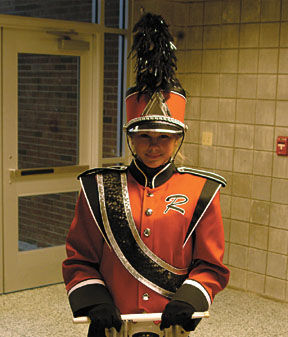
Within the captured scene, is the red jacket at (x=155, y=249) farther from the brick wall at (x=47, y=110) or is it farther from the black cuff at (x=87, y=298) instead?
the brick wall at (x=47, y=110)

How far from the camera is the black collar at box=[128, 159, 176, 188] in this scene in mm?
1728

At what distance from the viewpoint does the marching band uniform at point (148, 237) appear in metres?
1.66

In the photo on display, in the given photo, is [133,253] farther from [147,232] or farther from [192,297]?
[192,297]

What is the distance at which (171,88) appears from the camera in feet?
5.54

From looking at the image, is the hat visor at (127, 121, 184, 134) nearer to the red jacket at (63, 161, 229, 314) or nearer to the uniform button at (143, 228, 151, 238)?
the red jacket at (63, 161, 229, 314)

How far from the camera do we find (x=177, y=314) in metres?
1.52

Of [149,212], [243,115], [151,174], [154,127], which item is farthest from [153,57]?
[243,115]

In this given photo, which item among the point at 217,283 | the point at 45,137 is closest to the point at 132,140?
the point at 217,283

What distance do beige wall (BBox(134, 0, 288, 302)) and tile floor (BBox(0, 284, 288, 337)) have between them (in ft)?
0.58

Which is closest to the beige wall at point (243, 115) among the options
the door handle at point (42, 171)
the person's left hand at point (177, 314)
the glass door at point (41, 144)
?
the glass door at point (41, 144)

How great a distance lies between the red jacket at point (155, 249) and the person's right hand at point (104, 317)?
0.18 feet

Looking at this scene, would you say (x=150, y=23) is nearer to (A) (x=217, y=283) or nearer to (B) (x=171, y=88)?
(B) (x=171, y=88)

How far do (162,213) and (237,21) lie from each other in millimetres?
2569

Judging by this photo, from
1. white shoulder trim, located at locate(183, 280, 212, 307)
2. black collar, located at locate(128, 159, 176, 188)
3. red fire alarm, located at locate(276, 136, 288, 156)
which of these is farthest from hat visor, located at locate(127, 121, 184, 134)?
red fire alarm, located at locate(276, 136, 288, 156)
